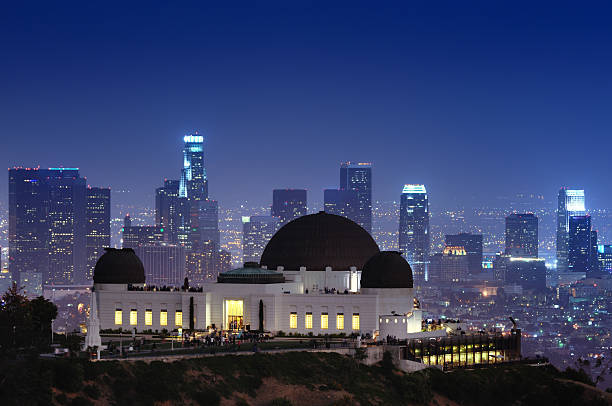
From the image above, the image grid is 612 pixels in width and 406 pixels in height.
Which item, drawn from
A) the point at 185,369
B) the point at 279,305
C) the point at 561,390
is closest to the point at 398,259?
the point at 279,305

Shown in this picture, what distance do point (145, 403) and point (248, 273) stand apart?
42.2 metres

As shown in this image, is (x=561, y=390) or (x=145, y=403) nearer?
(x=145, y=403)

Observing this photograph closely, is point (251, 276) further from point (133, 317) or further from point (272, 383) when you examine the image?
point (272, 383)

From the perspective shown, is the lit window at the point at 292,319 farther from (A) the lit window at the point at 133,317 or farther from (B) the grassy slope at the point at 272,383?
(B) the grassy slope at the point at 272,383

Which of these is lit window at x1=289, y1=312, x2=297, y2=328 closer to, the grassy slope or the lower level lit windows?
the lower level lit windows

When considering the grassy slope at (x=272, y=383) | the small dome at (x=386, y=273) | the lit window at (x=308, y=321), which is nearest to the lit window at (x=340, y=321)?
the lit window at (x=308, y=321)

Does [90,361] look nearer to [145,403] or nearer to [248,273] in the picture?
[145,403]

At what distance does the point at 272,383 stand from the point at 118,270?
4124 centimetres

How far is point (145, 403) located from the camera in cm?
8512

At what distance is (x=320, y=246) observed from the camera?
136875mm

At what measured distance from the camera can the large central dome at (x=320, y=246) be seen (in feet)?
445

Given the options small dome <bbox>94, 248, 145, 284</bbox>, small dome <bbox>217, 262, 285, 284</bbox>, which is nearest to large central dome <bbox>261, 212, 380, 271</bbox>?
small dome <bbox>217, 262, 285, 284</bbox>

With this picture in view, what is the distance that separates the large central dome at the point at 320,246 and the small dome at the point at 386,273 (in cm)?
1160

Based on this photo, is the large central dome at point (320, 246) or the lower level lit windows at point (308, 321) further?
the large central dome at point (320, 246)
